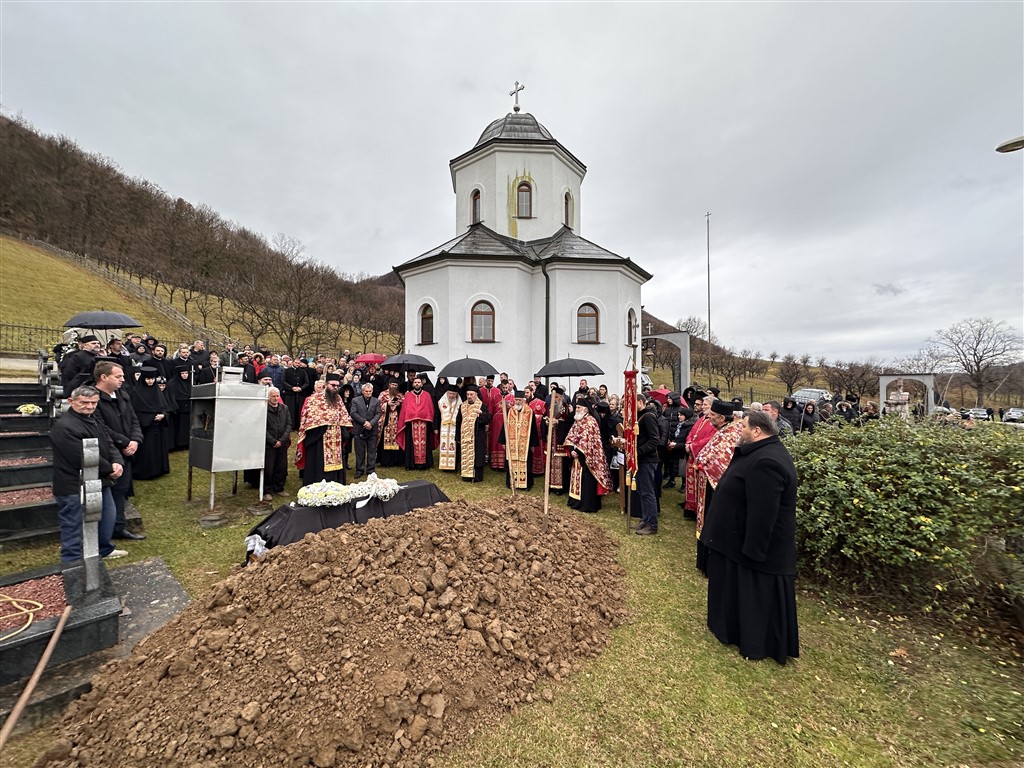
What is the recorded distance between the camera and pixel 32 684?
289 centimetres

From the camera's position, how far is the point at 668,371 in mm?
55531

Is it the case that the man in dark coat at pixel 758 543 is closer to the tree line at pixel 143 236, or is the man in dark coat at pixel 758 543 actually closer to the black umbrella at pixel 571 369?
the black umbrella at pixel 571 369

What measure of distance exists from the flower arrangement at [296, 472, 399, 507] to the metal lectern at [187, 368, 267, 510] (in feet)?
6.23

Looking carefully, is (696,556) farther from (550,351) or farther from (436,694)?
(550,351)

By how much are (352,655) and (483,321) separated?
16.0 metres

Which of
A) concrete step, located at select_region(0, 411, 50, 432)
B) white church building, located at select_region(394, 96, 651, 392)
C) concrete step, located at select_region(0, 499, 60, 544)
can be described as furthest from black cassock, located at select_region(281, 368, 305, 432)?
white church building, located at select_region(394, 96, 651, 392)

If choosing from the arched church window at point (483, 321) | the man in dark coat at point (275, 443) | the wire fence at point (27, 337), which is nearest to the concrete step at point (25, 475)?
the man in dark coat at point (275, 443)

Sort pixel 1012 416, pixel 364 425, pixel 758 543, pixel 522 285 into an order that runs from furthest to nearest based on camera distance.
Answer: pixel 1012 416 < pixel 522 285 < pixel 364 425 < pixel 758 543

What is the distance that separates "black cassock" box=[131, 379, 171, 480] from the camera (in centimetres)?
809

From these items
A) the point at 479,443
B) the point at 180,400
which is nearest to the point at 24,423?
the point at 180,400

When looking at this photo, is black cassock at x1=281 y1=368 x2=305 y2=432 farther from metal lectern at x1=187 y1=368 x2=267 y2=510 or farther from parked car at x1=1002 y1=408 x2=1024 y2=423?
parked car at x1=1002 y1=408 x2=1024 y2=423

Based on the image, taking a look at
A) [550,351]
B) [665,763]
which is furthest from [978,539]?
[550,351]

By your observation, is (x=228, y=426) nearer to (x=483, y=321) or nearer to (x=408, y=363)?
(x=408, y=363)

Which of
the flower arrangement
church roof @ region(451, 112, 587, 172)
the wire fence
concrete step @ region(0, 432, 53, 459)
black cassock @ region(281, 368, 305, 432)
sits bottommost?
the flower arrangement
